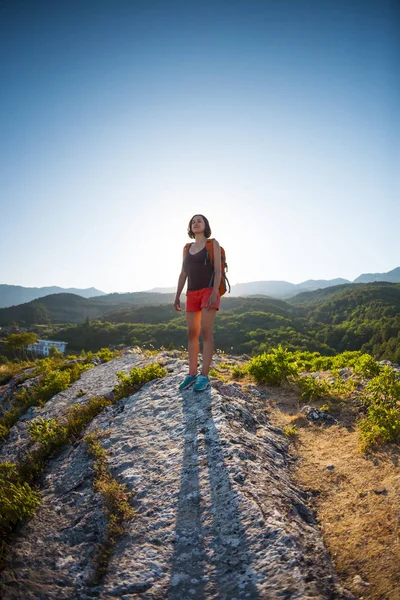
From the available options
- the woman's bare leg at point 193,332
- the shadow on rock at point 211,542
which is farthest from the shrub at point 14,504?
the woman's bare leg at point 193,332

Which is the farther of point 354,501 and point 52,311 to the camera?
point 52,311

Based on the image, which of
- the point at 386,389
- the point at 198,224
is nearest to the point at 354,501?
the point at 386,389

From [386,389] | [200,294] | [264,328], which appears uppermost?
[200,294]

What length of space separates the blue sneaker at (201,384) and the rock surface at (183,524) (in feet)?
1.79

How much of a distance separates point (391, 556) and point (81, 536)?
269cm

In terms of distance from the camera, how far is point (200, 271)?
4949mm

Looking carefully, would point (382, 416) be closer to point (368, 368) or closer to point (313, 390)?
point (313, 390)

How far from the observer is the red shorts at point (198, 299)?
486cm

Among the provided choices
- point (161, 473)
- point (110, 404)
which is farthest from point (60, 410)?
point (161, 473)

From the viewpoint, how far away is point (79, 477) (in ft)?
11.1

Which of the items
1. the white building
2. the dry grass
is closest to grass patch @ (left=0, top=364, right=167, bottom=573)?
the dry grass

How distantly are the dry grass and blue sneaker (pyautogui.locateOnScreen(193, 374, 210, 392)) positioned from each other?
5.46ft

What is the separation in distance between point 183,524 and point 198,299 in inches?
126

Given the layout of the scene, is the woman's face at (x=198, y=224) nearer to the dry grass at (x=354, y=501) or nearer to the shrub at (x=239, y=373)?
the dry grass at (x=354, y=501)
